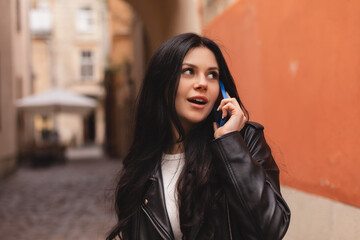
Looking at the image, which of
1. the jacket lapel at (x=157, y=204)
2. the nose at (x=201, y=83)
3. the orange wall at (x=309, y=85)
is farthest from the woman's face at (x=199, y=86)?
the orange wall at (x=309, y=85)

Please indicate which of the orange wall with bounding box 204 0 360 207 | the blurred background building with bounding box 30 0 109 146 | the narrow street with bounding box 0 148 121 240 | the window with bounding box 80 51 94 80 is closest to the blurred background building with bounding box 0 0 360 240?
the orange wall with bounding box 204 0 360 207

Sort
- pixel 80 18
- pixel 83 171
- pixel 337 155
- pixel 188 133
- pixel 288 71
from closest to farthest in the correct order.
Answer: pixel 188 133 → pixel 337 155 → pixel 288 71 → pixel 83 171 → pixel 80 18

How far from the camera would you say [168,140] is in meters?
1.87

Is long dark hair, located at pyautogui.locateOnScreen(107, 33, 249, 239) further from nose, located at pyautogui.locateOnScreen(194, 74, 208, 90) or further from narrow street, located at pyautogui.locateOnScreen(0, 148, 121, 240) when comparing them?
narrow street, located at pyautogui.locateOnScreen(0, 148, 121, 240)

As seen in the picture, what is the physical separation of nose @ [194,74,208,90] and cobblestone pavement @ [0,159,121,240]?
4.74 ft

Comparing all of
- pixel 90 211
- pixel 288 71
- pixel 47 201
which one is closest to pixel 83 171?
pixel 47 201

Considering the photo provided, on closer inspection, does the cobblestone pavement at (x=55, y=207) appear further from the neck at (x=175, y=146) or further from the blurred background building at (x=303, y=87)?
the blurred background building at (x=303, y=87)

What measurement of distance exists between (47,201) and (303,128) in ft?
21.3

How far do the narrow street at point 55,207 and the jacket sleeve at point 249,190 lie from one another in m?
1.47

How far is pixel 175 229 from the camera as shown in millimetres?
1620

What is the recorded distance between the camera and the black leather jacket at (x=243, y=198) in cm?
136

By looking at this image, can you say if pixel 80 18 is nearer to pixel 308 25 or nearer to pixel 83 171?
pixel 83 171

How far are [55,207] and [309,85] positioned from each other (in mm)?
5896

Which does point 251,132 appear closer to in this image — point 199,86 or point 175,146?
point 199,86
